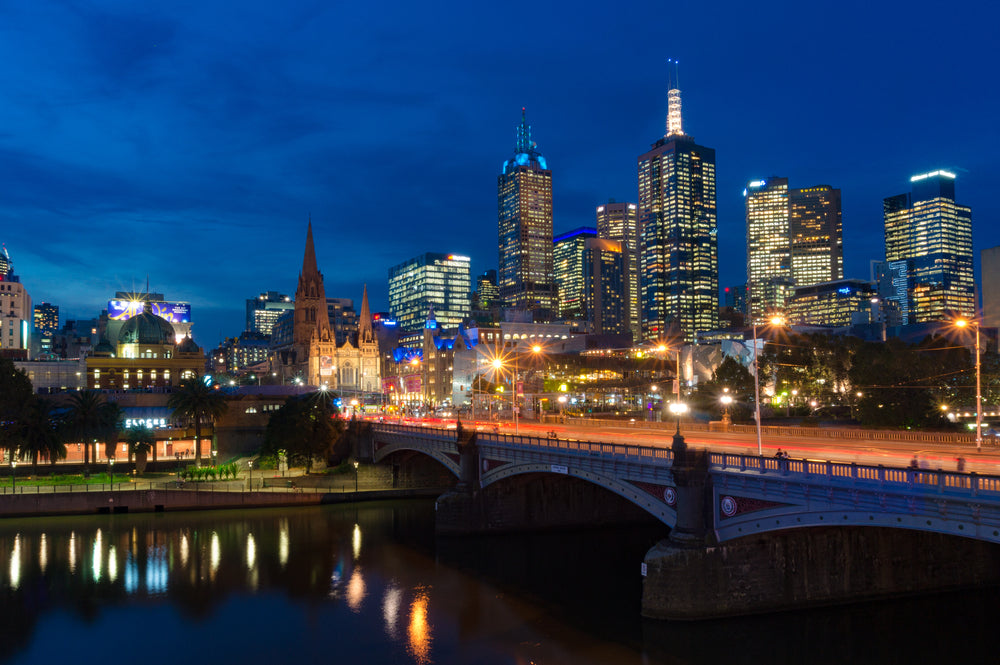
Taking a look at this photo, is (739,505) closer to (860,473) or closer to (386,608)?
(860,473)

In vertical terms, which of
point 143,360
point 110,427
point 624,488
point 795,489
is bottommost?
point 624,488

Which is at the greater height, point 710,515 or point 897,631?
point 710,515

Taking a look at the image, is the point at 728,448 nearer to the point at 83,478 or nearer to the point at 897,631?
the point at 897,631

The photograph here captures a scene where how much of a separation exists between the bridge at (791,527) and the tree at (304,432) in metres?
53.7

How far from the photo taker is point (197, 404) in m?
105

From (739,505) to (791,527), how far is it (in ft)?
10.1

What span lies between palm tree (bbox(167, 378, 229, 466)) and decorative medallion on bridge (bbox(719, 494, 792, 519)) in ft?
269

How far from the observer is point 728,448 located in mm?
49594

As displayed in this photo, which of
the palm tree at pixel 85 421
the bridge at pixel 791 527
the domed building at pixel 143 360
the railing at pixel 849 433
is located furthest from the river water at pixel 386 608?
the domed building at pixel 143 360

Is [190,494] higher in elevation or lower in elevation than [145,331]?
lower

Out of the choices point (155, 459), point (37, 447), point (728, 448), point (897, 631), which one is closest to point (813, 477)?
point (897, 631)

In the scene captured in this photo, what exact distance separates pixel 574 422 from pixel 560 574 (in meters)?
33.9

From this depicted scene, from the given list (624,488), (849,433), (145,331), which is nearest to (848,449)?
(849,433)

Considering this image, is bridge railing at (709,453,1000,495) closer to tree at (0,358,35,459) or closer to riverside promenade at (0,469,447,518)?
riverside promenade at (0,469,447,518)
